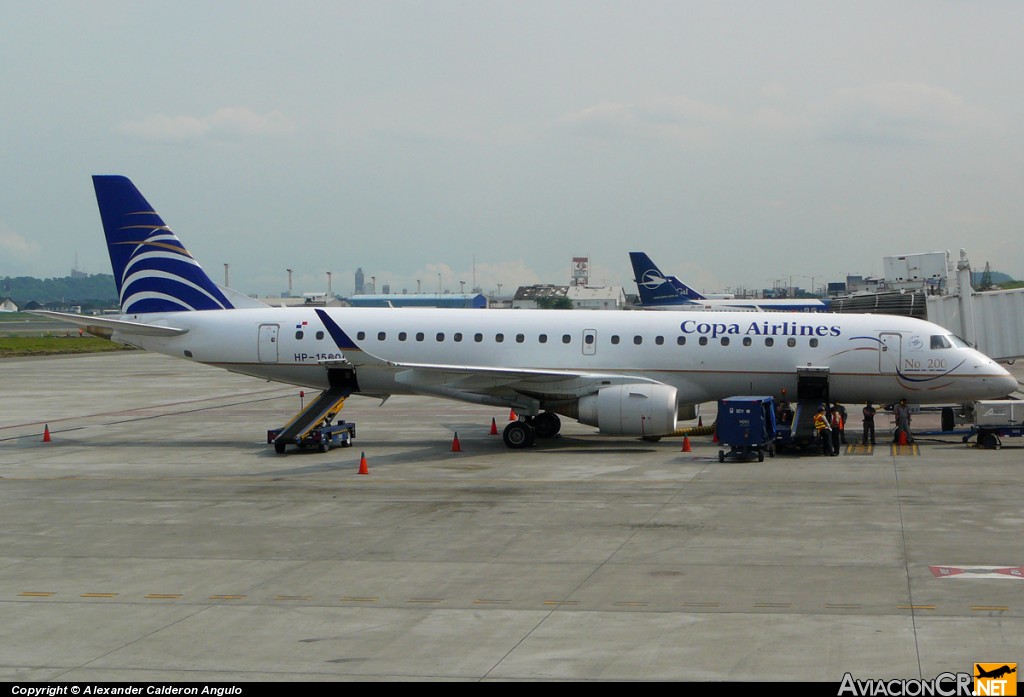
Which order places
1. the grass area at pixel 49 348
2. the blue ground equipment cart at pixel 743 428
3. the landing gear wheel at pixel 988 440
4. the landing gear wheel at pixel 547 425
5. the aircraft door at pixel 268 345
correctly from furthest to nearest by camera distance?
the grass area at pixel 49 348, the aircraft door at pixel 268 345, the landing gear wheel at pixel 547 425, the landing gear wheel at pixel 988 440, the blue ground equipment cart at pixel 743 428

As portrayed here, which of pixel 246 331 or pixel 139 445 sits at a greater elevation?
pixel 246 331

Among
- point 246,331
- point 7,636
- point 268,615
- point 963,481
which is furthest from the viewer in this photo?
point 246,331

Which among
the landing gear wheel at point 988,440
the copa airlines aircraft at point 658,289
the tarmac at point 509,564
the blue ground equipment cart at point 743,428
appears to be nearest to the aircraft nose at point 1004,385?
the landing gear wheel at point 988,440

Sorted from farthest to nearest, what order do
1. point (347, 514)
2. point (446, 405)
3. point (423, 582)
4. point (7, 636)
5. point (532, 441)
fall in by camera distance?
point (446, 405) → point (532, 441) → point (347, 514) → point (423, 582) → point (7, 636)

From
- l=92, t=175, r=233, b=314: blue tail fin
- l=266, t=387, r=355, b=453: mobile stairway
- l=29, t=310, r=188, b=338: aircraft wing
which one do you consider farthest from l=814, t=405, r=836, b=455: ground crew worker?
l=29, t=310, r=188, b=338: aircraft wing

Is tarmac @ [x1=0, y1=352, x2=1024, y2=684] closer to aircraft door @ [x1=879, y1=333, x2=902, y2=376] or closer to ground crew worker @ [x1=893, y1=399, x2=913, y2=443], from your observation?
ground crew worker @ [x1=893, y1=399, x2=913, y2=443]

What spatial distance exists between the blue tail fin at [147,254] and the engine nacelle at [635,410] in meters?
12.5

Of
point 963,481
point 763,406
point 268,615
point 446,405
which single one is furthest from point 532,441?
point 268,615

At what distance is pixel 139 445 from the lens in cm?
3153

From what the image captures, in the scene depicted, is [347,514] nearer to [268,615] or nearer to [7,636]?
[268,615]

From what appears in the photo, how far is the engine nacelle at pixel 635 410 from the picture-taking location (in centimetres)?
2839

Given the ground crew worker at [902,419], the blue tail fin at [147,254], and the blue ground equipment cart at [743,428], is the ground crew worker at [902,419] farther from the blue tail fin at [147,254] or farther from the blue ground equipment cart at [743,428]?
the blue tail fin at [147,254]

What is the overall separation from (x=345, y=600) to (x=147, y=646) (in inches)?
106

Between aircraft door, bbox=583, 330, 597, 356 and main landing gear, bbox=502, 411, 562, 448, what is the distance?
81.0 inches
